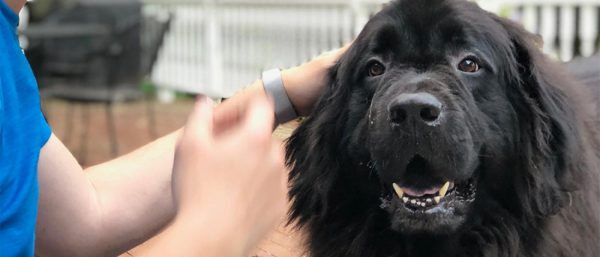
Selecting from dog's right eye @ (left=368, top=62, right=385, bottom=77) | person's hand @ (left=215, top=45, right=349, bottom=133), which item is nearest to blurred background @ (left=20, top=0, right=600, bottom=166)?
person's hand @ (left=215, top=45, right=349, bottom=133)

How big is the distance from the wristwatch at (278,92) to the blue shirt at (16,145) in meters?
0.61

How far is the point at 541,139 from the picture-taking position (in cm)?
194

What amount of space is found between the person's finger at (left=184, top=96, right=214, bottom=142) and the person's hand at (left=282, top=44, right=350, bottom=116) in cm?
80

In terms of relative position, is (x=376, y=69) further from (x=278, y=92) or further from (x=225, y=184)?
(x=225, y=184)

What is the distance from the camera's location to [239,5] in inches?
307

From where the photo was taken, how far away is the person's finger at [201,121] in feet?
3.78

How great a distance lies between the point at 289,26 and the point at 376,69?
16.9 feet

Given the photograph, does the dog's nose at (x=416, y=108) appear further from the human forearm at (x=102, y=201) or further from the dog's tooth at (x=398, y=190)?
the human forearm at (x=102, y=201)

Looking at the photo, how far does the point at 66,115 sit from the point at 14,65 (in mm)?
7761

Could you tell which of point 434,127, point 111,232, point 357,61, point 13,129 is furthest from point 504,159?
point 13,129

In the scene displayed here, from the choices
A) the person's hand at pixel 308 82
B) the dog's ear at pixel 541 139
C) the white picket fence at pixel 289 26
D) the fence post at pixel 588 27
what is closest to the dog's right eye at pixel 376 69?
the person's hand at pixel 308 82

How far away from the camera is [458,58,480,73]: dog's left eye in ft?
6.28

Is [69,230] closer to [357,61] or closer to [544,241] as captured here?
[357,61]

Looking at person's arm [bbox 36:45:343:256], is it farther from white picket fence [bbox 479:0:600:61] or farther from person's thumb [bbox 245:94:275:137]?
white picket fence [bbox 479:0:600:61]
